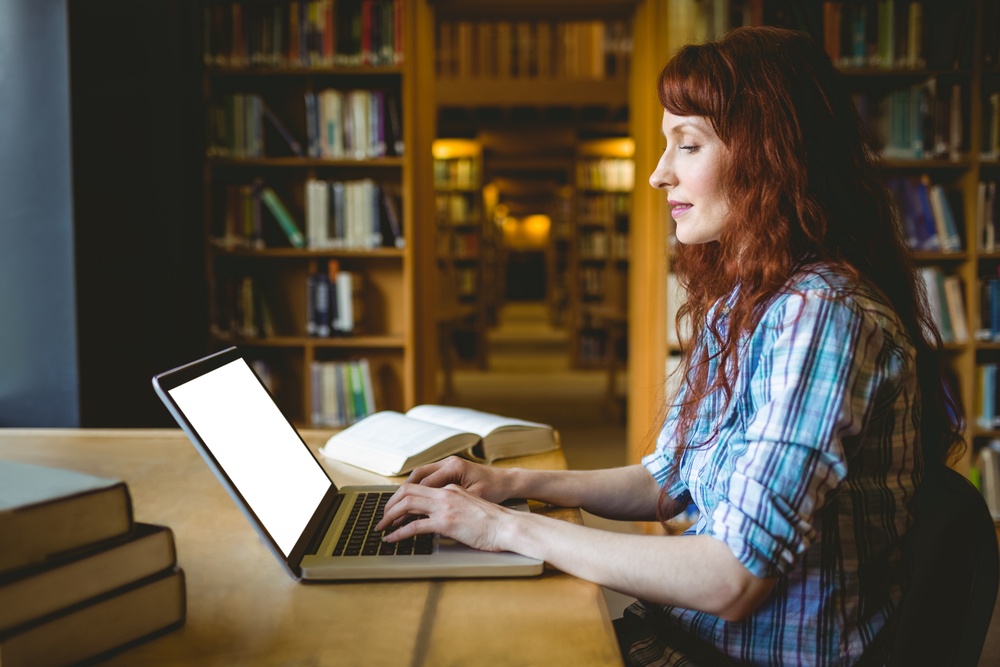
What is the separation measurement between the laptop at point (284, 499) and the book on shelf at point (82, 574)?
4.4 inches

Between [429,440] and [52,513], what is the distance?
2.39ft

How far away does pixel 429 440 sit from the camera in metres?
1.32

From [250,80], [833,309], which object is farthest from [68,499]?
[250,80]

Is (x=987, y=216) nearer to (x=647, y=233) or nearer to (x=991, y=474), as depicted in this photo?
(x=991, y=474)

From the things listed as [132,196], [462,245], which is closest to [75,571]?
[132,196]

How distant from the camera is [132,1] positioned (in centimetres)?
283

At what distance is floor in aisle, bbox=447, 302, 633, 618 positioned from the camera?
4.57m

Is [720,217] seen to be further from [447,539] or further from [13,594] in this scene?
[13,594]

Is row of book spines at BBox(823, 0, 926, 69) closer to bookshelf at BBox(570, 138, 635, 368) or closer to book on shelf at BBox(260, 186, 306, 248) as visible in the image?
book on shelf at BBox(260, 186, 306, 248)

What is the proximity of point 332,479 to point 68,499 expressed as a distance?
60 cm

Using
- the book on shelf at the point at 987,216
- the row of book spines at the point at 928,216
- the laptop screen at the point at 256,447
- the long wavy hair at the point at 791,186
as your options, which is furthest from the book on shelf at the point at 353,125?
the long wavy hair at the point at 791,186

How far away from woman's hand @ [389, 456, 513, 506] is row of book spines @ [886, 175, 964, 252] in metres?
2.83

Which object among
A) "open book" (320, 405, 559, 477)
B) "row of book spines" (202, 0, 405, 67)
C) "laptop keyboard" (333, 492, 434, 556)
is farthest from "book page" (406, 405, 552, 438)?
"row of book spines" (202, 0, 405, 67)

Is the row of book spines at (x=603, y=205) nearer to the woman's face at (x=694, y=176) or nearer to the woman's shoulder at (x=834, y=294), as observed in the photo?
the woman's face at (x=694, y=176)
